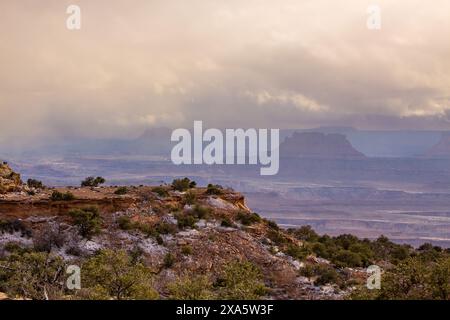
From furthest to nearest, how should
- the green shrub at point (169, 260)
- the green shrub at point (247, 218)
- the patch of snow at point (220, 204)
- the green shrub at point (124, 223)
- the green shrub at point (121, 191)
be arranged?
1. the patch of snow at point (220, 204)
2. the green shrub at point (121, 191)
3. the green shrub at point (247, 218)
4. the green shrub at point (124, 223)
5. the green shrub at point (169, 260)

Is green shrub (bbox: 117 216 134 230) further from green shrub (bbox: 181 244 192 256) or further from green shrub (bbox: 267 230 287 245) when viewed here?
green shrub (bbox: 267 230 287 245)

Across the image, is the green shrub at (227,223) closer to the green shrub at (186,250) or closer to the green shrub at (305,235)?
the green shrub at (186,250)

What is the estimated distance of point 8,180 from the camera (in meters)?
52.6

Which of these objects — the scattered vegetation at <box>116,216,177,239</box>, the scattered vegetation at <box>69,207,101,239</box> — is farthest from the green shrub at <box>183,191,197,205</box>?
the scattered vegetation at <box>69,207,101,239</box>

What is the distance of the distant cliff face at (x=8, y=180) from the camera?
168ft

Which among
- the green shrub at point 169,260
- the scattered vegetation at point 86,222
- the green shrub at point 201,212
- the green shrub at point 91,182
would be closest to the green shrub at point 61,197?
the scattered vegetation at point 86,222

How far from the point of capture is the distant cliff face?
51.2m

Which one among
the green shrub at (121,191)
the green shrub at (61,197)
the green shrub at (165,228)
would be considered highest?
the green shrub at (121,191)

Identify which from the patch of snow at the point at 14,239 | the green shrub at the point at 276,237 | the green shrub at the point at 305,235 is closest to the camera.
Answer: the patch of snow at the point at 14,239

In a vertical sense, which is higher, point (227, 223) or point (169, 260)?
point (227, 223)

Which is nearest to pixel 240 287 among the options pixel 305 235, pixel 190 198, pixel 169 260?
pixel 169 260

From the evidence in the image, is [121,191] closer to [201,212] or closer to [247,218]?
[201,212]

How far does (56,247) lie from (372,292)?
23010mm
